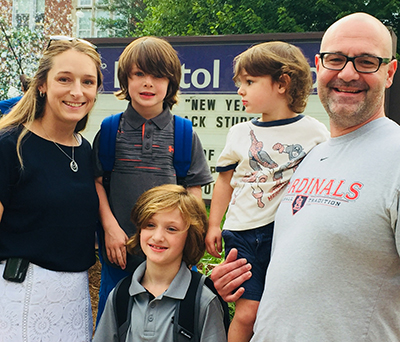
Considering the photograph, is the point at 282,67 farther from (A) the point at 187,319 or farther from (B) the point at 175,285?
(A) the point at 187,319

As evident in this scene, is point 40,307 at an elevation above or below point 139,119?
below

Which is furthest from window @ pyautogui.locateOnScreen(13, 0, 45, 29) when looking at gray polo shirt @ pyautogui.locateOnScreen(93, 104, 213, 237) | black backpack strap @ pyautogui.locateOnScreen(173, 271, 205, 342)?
black backpack strap @ pyautogui.locateOnScreen(173, 271, 205, 342)

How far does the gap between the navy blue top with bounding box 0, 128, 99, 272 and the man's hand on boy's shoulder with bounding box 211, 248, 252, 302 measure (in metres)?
0.76

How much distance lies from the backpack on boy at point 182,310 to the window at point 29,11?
2852 cm

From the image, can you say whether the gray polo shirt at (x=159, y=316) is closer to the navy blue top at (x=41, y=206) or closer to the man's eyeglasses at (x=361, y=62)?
the navy blue top at (x=41, y=206)

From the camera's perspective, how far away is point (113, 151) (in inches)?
114

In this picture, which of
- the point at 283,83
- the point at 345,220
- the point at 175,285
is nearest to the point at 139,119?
the point at 283,83

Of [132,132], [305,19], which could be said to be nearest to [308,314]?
[132,132]

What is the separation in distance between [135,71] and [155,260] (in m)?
1.13

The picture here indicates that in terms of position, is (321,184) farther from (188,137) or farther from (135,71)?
(135,71)

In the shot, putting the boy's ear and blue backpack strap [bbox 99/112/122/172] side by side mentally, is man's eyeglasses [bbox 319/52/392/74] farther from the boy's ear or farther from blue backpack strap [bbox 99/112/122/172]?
blue backpack strap [bbox 99/112/122/172]

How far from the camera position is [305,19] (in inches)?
691

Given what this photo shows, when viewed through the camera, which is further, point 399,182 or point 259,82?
point 259,82

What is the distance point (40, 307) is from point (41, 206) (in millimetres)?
506
